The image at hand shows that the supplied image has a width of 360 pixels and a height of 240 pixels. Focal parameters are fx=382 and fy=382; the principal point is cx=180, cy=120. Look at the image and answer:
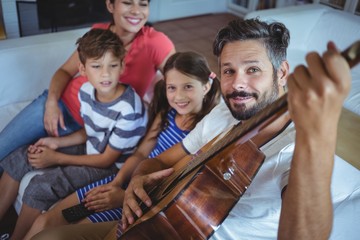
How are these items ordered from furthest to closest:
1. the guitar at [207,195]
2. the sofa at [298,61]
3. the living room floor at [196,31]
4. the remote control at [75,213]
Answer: the living room floor at [196,31], the remote control at [75,213], the sofa at [298,61], the guitar at [207,195]

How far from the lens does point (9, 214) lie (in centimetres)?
179

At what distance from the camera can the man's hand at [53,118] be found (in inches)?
68.2

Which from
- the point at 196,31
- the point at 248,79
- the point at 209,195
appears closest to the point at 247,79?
the point at 248,79

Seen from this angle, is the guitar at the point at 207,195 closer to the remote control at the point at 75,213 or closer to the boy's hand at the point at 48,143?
the remote control at the point at 75,213

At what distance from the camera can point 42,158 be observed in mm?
1586

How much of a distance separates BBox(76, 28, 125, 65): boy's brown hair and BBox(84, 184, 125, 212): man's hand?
1.72 ft

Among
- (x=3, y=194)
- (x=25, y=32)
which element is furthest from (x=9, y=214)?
(x=25, y=32)

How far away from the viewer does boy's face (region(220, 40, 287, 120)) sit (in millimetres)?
1036

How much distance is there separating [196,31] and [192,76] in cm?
322

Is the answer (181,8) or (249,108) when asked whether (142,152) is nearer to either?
(249,108)

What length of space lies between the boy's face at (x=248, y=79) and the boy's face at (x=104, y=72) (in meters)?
0.58

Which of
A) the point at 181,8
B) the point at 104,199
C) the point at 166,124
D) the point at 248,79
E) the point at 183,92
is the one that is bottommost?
the point at 181,8

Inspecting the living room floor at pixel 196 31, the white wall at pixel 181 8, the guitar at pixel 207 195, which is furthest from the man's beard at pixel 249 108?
the white wall at pixel 181 8

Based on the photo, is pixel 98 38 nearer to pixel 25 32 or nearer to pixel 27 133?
pixel 27 133
